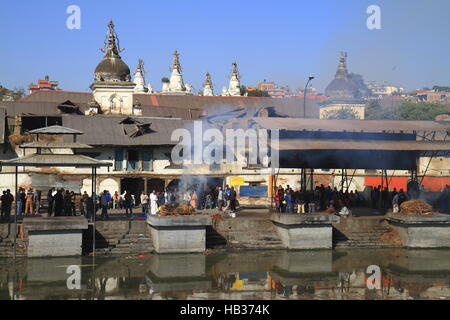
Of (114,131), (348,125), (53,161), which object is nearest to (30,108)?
(114,131)

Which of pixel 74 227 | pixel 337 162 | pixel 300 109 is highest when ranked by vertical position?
pixel 300 109

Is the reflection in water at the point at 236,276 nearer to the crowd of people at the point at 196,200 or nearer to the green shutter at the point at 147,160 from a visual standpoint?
the crowd of people at the point at 196,200

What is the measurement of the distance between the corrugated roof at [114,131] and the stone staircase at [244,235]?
15378 mm

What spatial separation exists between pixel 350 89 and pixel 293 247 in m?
42.2

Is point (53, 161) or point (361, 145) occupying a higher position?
point (361, 145)

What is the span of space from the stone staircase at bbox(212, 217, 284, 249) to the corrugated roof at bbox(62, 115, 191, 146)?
1538cm

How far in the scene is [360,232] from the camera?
93.7 feet

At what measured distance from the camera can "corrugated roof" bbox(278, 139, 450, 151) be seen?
29.2m

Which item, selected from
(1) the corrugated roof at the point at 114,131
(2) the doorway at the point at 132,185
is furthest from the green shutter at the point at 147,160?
(2) the doorway at the point at 132,185

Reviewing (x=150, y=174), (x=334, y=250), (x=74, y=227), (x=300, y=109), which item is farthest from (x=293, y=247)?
(x=300, y=109)

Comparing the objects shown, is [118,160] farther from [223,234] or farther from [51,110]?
[51,110]

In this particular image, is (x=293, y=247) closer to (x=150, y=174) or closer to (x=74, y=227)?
(x=74, y=227)

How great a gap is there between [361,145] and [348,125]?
218 cm
